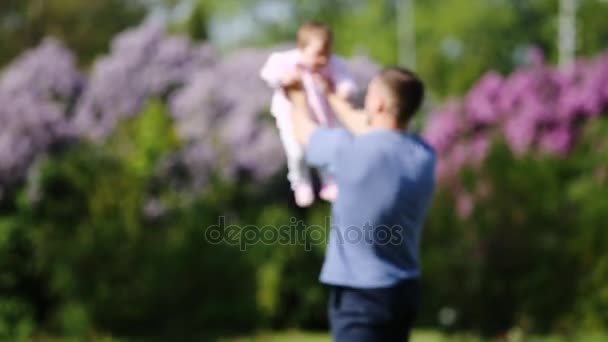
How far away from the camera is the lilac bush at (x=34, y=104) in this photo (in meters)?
11.1

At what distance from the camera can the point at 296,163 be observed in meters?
4.64

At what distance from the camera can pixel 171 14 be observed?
77.8ft

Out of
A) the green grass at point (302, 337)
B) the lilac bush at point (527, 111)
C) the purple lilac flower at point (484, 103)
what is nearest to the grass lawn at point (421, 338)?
the green grass at point (302, 337)

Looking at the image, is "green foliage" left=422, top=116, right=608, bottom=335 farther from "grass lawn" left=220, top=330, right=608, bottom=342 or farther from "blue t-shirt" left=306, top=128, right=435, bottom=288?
"blue t-shirt" left=306, top=128, right=435, bottom=288

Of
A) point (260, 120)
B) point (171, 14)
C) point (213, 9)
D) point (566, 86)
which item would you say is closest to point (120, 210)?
point (260, 120)

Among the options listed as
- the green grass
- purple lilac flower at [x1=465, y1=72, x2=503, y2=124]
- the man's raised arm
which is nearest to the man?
the man's raised arm

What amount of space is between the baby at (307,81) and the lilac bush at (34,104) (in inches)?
274

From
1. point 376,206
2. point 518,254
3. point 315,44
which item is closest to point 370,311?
point 376,206

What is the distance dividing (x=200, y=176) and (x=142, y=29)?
9.06 feet

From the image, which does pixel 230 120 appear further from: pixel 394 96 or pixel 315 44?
pixel 394 96

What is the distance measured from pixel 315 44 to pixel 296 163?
0.53m

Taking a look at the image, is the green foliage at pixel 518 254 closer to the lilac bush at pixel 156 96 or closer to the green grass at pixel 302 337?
the green grass at pixel 302 337

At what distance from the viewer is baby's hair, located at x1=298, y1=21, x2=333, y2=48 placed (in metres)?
4.38

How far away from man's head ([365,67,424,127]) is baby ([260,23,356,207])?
0.32 meters
